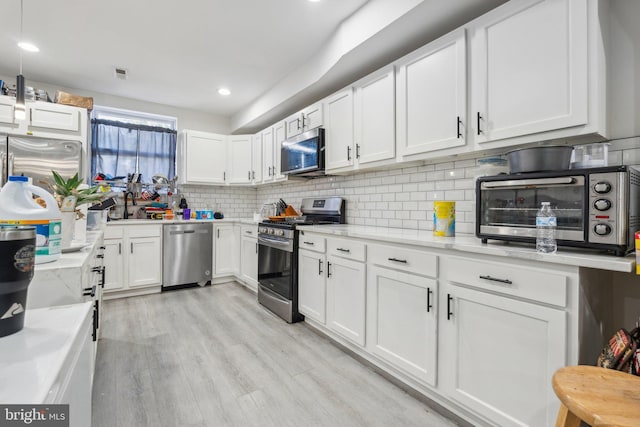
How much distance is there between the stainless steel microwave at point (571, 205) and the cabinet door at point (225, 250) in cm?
353

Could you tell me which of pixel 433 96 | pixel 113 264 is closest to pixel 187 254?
pixel 113 264

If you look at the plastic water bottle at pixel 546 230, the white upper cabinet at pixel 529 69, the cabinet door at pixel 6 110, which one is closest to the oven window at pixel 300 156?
the white upper cabinet at pixel 529 69

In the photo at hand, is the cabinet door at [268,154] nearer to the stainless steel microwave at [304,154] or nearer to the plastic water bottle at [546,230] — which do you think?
the stainless steel microwave at [304,154]

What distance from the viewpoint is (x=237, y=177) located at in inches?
186

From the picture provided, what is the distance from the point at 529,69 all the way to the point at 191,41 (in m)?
2.79

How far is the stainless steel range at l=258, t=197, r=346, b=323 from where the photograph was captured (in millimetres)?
2904

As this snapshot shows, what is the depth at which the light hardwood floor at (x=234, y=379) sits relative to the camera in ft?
5.37

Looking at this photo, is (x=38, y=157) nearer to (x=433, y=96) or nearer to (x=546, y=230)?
(x=433, y=96)

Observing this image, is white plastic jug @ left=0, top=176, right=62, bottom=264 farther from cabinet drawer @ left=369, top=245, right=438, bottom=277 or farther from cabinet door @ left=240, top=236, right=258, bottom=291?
cabinet door @ left=240, top=236, right=258, bottom=291

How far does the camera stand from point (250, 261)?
3910mm

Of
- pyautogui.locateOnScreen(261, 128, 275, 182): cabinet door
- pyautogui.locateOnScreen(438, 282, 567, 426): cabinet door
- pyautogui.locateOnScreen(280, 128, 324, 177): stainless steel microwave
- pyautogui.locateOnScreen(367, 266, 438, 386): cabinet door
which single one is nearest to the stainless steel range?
pyautogui.locateOnScreen(280, 128, 324, 177): stainless steel microwave

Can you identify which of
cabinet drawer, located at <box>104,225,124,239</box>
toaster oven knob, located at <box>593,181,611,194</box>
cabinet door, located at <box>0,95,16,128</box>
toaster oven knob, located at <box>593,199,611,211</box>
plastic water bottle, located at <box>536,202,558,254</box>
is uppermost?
cabinet door, located at <box>0,95,16,128</box>

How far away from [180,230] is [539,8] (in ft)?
13.5

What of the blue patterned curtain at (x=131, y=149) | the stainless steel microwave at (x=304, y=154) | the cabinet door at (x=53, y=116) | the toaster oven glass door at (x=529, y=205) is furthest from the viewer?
the blue patterned curtain at (x=131, y=149)
